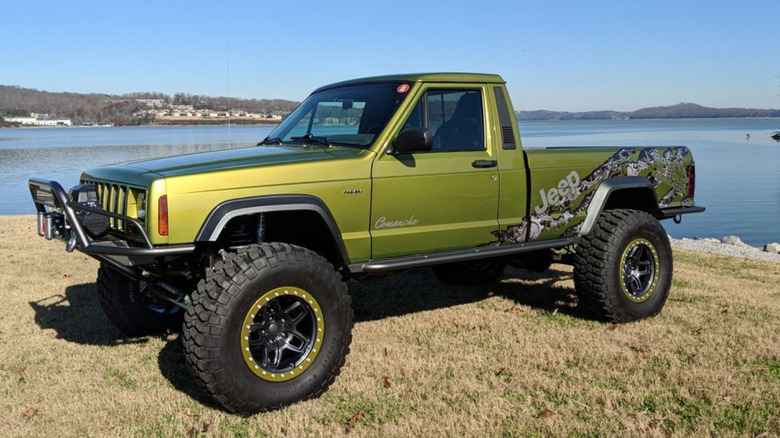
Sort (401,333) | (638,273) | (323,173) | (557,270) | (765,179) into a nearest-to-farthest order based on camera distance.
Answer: (323,173)
(401,333)
(638,273)
(557,270)
(765,179)

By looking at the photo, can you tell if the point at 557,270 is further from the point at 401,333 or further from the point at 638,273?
the point at 401,333

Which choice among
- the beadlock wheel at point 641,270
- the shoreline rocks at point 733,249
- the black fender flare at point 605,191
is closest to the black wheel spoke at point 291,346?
the black fender flare at point 605,191

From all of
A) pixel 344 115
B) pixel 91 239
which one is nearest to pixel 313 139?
pixel 344 115

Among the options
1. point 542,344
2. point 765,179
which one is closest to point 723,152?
point 765,179

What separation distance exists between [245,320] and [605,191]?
363cm

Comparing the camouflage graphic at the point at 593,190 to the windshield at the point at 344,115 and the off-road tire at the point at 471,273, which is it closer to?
the windshield at the point at 344,115

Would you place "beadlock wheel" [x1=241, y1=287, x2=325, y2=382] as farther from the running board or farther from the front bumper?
the front bumper

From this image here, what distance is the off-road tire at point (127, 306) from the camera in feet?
19.5

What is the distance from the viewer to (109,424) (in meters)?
4.47

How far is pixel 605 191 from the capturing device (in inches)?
255

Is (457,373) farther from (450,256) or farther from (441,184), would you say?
(441,184)

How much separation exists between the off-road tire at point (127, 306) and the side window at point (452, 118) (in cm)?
282

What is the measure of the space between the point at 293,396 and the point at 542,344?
2.30 meters

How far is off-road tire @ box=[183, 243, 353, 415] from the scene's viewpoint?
14.4 ft
